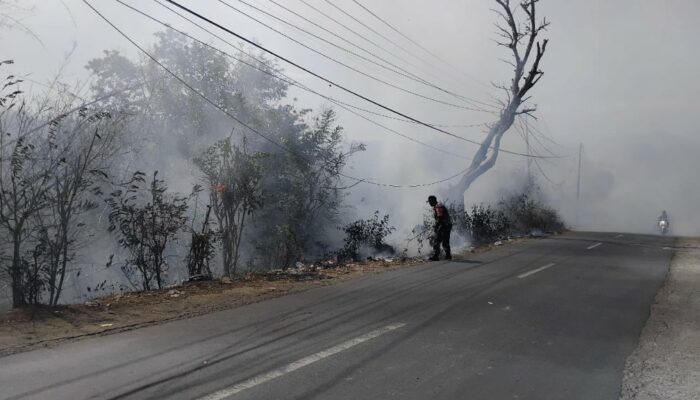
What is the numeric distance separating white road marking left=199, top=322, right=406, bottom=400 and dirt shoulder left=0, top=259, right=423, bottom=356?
7.62 ft

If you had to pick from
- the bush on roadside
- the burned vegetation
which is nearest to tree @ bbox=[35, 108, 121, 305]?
the burned vegetation

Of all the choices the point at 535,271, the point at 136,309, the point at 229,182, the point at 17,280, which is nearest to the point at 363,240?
the point at 229,182

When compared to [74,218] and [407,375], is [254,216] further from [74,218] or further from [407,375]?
[407,375]

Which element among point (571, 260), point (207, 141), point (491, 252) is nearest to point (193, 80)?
point (207, 141)

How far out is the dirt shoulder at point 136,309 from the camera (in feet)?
18.6

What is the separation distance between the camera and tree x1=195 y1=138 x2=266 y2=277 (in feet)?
38.3

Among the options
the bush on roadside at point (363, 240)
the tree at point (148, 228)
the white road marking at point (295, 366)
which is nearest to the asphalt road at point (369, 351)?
the white road marking at point (295, 366)

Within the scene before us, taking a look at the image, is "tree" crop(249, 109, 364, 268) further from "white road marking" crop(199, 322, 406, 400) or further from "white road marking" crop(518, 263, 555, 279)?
"white road marking" crop(199, 322, 406, 400)

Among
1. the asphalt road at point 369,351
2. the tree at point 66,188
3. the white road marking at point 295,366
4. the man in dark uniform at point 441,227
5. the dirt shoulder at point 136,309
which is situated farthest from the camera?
the man in dark uniform at point 441,227

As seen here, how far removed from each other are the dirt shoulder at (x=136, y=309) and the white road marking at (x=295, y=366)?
2.32 m

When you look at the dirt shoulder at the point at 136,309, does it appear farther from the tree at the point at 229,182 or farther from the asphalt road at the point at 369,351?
the tree at the point at 229,182

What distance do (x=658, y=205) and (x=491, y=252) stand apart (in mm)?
45406

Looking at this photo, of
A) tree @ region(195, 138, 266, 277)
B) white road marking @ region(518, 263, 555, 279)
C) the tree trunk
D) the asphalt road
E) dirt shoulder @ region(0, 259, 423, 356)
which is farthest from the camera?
tree @ region(195, 138, 266, 277)

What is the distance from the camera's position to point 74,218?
27.0 ft
